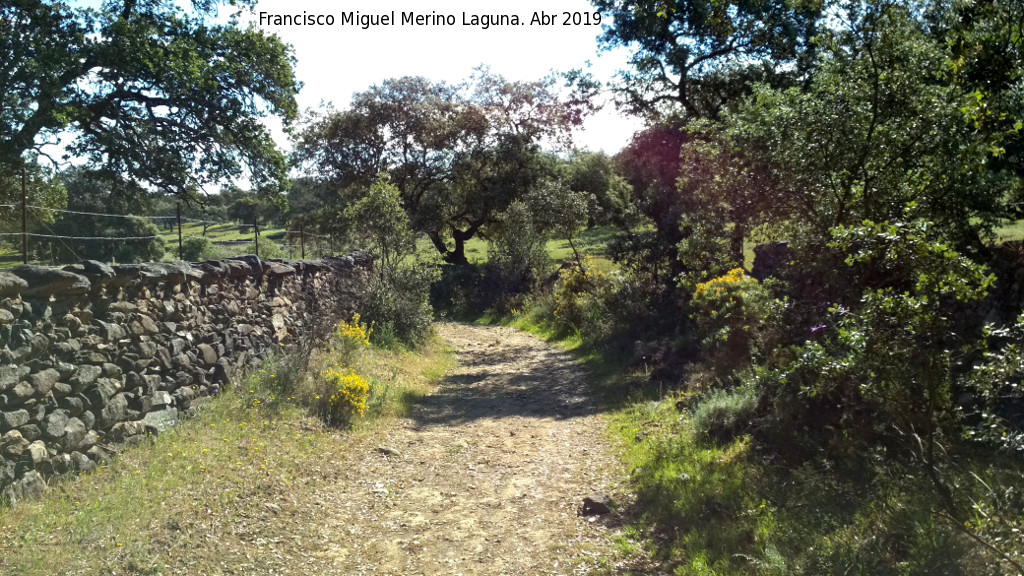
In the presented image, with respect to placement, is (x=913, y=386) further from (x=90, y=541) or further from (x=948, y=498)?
(x=90, y=541)

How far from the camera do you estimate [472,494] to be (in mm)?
7082

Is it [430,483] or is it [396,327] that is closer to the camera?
[430,483]

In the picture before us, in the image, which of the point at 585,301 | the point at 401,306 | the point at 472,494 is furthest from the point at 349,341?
the point at 585,301

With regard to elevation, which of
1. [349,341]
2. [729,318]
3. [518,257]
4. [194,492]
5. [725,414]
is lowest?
[194,492]

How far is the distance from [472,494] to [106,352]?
12.2 feet

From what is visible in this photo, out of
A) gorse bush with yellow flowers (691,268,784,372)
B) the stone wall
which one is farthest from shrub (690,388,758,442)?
the stone wall

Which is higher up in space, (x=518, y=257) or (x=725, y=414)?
(x=518, y=257)

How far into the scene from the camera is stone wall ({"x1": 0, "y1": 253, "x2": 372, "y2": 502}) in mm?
5152

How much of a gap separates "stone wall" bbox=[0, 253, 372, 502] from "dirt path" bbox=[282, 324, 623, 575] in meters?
1.91

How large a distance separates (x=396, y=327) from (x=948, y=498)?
12593 millimetres

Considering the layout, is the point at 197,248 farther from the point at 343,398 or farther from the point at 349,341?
the point at 343,398

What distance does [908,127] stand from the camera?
547cm

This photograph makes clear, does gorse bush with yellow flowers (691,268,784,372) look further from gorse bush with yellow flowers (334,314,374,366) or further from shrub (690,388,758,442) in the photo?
gorse bush with yellow flowers (334,314,374,366)

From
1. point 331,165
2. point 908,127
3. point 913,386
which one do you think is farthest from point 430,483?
point 331,165
